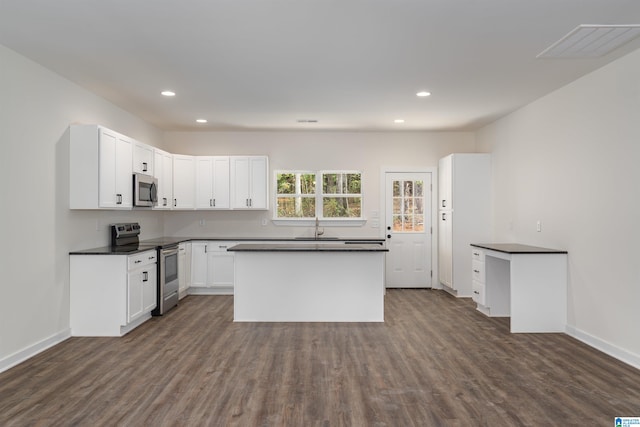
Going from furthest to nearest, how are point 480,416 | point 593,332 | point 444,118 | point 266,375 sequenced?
point 444,118 < point 593,332 < point 266,375 < point 480,416

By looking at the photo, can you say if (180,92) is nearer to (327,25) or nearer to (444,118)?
(327,25)

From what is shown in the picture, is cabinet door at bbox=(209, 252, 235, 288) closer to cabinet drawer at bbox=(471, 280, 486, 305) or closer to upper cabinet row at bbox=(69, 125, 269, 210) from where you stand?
upper cabinet row at bbox=(69, 125, 269, 210)

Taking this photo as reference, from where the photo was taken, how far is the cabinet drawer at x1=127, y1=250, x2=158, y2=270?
14.8ft

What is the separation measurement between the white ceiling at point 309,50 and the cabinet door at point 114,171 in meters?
0.61

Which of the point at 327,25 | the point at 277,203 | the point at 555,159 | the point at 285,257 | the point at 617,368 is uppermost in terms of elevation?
the point at 327,25

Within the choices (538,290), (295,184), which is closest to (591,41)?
(538,290)

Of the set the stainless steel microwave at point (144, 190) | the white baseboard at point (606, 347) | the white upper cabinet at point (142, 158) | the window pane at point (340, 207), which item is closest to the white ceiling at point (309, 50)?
the white upper cabinet at point (142, 158)

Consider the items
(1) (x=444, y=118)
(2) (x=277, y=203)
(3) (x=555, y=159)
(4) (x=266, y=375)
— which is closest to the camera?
(4) (x=266, y=375)

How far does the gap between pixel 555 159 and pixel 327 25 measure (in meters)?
3.25

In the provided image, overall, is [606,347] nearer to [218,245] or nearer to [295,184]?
[295,184]

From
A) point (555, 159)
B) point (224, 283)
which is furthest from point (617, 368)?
point (224, 283)

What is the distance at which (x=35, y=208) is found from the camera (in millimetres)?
3852

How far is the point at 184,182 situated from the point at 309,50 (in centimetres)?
396

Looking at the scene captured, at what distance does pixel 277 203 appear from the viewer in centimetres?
719
